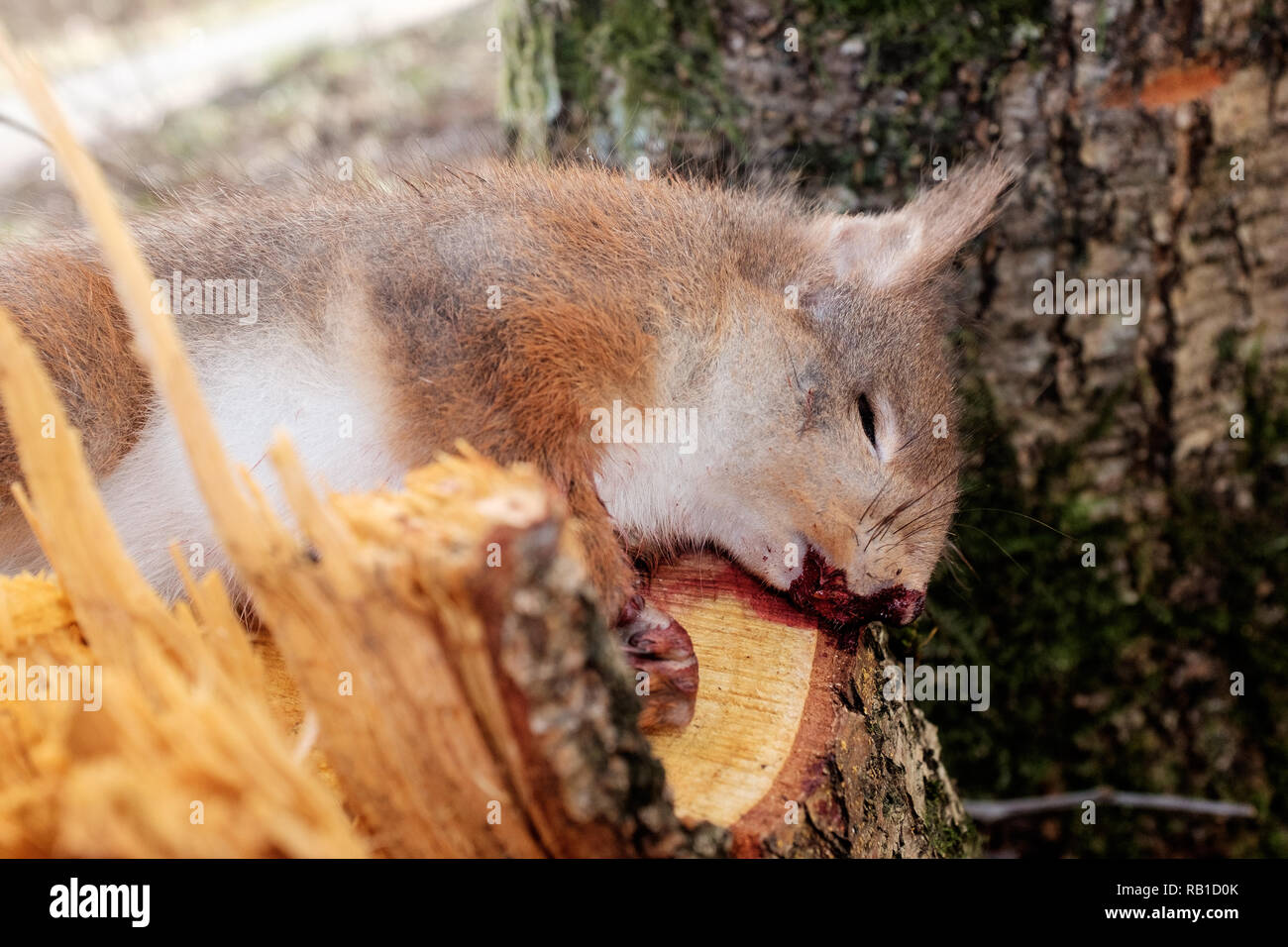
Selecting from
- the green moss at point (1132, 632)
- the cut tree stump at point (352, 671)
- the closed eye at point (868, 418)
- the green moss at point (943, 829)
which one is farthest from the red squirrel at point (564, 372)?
the green moss at point (1132, 632)

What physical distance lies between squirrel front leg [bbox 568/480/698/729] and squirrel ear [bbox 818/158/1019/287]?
3.64 feet

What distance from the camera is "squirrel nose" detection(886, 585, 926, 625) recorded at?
8.55 ft

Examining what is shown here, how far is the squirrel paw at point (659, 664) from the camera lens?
2.25 metres

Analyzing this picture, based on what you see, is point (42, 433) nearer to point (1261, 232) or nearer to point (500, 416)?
point (500, 416)

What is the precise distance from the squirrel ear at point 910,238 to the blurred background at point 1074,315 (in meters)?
0.41

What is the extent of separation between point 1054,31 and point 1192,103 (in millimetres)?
477

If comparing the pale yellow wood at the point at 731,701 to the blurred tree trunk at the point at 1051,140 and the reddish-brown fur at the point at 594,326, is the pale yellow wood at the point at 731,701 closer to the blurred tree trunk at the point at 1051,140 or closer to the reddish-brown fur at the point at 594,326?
the reddish-brown fur at the point at 594,326

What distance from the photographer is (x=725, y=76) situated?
343 cm

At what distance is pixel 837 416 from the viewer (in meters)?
2.68

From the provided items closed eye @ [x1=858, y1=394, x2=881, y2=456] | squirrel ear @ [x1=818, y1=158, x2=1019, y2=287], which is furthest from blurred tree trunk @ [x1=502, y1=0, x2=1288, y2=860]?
closed eye @ [x1=858, y1=394, x2=881, y2=456]

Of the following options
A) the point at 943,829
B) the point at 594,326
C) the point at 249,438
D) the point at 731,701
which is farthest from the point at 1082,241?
the point at 249,438

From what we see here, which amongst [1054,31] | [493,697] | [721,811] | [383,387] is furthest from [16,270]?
[1054,31]

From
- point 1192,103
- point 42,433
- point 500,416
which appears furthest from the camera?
point 1192,103

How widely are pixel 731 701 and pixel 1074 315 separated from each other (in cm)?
187
